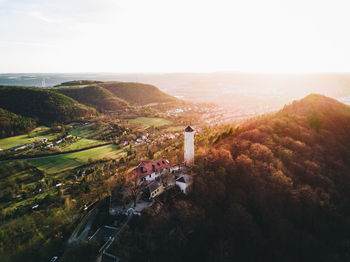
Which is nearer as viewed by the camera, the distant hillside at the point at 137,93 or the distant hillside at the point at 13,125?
the distant hillside at the point at 13,125

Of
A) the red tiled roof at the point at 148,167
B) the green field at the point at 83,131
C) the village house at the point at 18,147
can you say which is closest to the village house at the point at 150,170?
the red tiled roof at the point at 148,167

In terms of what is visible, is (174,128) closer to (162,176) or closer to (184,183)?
(162,176)

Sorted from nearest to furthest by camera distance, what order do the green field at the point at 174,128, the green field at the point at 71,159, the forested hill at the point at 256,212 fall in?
the forested hill at the point at 256,212, the green field at the point at 71,159, the green field at the point at 174,128

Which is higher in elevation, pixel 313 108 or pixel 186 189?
pixel 313 108

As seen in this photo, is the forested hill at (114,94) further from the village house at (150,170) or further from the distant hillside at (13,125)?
the village house at (150,170)

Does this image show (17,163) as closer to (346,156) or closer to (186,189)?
(186,189)

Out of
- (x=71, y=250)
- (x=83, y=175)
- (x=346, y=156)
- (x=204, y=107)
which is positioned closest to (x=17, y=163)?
(x=83, y=175)
